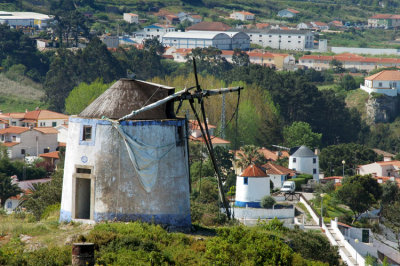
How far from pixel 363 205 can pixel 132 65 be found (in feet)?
243

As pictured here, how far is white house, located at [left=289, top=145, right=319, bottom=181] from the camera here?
3300 inches

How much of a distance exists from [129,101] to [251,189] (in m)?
32.7

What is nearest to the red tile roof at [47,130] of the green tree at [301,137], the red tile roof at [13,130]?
the red tile roof at [13,130]

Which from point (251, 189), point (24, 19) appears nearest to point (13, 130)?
point (251, 189)

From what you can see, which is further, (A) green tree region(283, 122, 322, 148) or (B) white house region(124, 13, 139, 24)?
(B) white house region(124, 13, 139, 24)

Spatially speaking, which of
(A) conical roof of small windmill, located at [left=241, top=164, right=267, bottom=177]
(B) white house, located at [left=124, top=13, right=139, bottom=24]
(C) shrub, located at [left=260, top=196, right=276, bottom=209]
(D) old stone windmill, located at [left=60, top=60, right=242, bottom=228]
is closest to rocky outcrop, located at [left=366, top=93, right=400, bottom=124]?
(B) white house, located at [left=124, top=13, right=139, bottom=24]

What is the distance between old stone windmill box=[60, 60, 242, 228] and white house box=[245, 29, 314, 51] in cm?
16438

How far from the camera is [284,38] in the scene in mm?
196375

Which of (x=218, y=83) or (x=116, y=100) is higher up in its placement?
(x=218, y=83)

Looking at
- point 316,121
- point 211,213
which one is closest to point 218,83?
point 316,121

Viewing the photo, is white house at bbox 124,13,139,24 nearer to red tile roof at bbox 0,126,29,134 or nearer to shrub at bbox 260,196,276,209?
red tile roof at bbox 0,126,29,134

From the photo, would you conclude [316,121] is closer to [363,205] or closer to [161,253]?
[363,205]

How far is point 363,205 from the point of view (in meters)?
69.1

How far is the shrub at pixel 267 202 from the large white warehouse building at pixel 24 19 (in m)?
108
